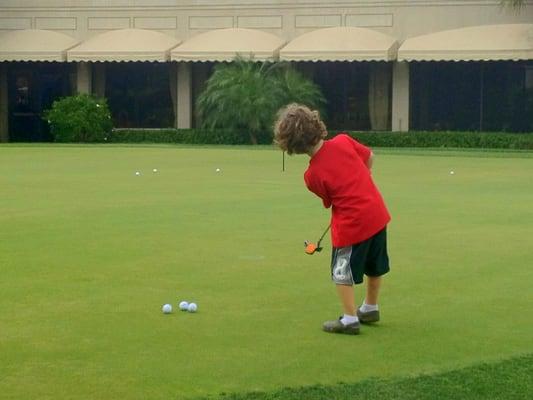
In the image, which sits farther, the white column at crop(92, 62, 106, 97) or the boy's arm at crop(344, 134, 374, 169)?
the white column at crop(92, 62, 106, 97)

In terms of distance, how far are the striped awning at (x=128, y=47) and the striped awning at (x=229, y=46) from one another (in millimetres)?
624

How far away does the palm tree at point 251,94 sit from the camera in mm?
38844

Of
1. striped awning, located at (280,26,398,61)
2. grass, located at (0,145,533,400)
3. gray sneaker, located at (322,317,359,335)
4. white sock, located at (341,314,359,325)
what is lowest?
grass, located at (0,145,533,400)

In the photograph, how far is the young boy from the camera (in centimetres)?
790

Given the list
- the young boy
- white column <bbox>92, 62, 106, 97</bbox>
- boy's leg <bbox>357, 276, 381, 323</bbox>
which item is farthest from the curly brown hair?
white column <bbox>92, 62, 106, 97</bbox>

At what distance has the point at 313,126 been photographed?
26.0 feet

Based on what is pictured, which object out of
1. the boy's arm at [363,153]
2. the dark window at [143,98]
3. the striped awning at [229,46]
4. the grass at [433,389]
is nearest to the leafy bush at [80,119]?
the dark window at [143,98]

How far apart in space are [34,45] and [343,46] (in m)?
11.2

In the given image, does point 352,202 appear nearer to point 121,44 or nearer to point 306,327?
point 306,327

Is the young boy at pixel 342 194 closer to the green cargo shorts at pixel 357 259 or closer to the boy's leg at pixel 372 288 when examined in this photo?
the green cargo shorts at pixel 357 259

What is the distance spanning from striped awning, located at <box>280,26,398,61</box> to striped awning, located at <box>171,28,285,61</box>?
0.84m

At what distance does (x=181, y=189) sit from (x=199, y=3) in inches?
972

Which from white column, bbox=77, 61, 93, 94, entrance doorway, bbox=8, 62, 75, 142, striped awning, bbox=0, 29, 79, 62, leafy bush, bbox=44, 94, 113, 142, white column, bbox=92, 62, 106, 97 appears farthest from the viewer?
entrance doorway, bbox=8, 62, 75, 142

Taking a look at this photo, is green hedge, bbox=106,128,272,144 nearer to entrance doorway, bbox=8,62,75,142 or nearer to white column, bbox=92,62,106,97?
white column, bbox=92,62,106,97
